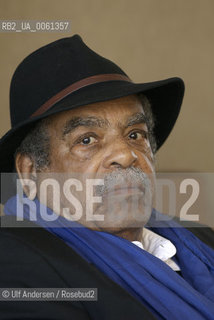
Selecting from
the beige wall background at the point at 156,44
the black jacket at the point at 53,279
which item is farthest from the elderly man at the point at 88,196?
the beige wall background at the point at 156,44

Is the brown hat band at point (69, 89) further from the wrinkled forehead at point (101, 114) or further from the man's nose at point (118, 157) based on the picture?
the man's nose at point (118, 157)

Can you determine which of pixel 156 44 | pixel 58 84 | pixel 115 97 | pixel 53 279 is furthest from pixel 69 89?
pixel 156 44

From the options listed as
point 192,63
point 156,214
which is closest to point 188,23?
point 192,63

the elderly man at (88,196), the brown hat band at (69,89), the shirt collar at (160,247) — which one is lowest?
the shirt collar at (160,247)

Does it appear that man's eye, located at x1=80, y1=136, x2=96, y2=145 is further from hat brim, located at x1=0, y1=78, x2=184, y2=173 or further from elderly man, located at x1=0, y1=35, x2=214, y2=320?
hat brim, located at x1=0, y1=78, x2=184, y2=173

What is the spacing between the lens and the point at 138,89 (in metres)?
1.19

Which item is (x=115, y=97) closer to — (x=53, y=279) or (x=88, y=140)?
(x=88, y=140)

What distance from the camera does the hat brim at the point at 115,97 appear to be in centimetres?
115

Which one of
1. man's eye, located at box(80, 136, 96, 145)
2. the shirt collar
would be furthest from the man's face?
the shirt collar

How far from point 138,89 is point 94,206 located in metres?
0.33

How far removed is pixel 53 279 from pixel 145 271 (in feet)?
0.75

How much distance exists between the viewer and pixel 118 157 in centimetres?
122

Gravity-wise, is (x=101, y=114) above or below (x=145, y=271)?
above

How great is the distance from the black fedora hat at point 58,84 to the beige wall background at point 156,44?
1309mm
